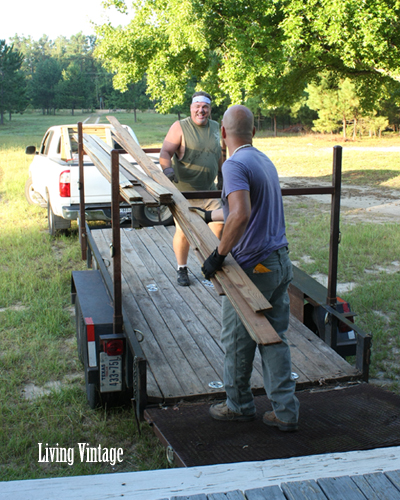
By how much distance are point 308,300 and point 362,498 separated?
260cm

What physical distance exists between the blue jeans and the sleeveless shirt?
2.65 m

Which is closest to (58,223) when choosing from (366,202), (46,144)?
(46,144)

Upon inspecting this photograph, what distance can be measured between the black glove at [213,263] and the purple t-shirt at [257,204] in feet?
0.65

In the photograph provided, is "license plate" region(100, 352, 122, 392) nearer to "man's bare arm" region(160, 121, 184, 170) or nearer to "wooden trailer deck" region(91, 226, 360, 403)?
"wooden trailer deck" region(91, 226, 360, 403)

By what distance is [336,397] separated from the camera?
3512 mm

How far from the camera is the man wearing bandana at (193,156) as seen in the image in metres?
5.38

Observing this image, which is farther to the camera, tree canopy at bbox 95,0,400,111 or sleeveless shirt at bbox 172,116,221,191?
tree canopy at bbox 95,0,400,111

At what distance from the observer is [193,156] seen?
5.54 metres

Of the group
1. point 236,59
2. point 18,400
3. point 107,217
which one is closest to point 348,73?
point 236,59

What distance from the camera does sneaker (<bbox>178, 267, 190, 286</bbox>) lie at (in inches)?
212

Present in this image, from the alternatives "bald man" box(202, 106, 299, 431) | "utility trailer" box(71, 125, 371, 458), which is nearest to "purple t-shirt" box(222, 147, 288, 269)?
"bald man" box(202, 106, 299, 431)

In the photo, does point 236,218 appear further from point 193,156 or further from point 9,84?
point 9,84

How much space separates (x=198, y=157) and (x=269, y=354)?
3.04 metres

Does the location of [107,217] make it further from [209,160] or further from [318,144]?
[318,144]
